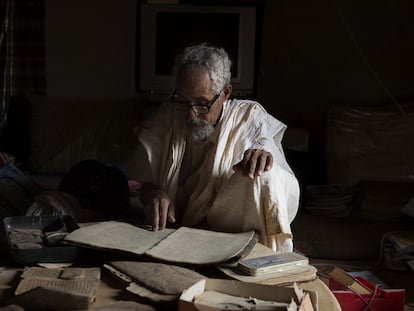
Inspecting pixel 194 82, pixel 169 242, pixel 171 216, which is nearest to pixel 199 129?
pixel 194 82

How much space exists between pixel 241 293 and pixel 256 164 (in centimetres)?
60

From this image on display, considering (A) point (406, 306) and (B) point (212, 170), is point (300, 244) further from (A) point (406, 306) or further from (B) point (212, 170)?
(B) point (212, 170)

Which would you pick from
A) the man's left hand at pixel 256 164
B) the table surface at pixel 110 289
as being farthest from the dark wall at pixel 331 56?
the table surface at pixel 110 289

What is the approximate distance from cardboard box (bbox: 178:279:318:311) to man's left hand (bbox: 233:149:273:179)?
1.84 feet

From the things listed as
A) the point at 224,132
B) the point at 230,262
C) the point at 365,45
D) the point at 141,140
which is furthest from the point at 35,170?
the point at 230,262

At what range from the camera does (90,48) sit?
13.6ft

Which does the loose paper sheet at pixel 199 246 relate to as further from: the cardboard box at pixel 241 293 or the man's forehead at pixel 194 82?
the man's forehead at pixel 194 82

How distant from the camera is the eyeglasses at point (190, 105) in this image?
2.31 m

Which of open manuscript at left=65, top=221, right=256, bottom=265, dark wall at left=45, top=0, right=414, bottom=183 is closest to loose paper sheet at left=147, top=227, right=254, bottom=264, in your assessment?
open manuscript at left=65, top=221, right=256, bottom=265

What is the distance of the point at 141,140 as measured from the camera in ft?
8.03

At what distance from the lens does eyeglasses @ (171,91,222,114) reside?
2312mm

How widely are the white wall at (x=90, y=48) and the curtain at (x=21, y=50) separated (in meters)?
0.06

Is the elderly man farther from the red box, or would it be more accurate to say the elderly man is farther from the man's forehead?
the red box

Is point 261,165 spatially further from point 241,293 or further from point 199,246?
point 241,293
